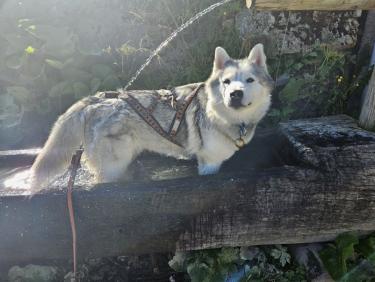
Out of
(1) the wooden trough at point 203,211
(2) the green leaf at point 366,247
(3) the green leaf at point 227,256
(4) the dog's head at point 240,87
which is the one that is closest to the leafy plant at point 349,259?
(2) the green leaf at point 366,247

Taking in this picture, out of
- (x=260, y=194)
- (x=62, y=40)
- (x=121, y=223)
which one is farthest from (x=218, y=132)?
(x=62, y=40)

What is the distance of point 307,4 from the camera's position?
4586 millimetres

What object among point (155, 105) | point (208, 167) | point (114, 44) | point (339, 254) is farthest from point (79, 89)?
point (339, 254)

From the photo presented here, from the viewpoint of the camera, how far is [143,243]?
3873 mm

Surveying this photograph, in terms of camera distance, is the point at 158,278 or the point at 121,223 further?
the point at 158,278

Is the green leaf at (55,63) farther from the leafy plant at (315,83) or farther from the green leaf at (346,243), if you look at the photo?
the green leaf at (346,243)

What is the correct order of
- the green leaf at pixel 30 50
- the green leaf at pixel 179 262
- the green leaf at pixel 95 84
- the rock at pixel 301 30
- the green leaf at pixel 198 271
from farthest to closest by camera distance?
the green leaf at pixel 30 50 < the green leaf at pixel 95 84 < the rock at pixel 301 30 < the green leaf at pixel 179 262 < the green leaf at pixel 198 271

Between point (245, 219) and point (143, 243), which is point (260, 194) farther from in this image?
point (143, 243)

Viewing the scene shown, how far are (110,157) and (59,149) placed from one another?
19.6 inches

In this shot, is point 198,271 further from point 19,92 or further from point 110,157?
point 19,92

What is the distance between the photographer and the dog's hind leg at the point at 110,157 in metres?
3.95

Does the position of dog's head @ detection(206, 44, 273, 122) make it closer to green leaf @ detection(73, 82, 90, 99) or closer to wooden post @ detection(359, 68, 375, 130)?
wooden post @ detection(359, 68, 375, 130)

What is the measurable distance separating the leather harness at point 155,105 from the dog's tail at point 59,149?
48 centimetres

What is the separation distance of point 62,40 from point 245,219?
4649 mm
